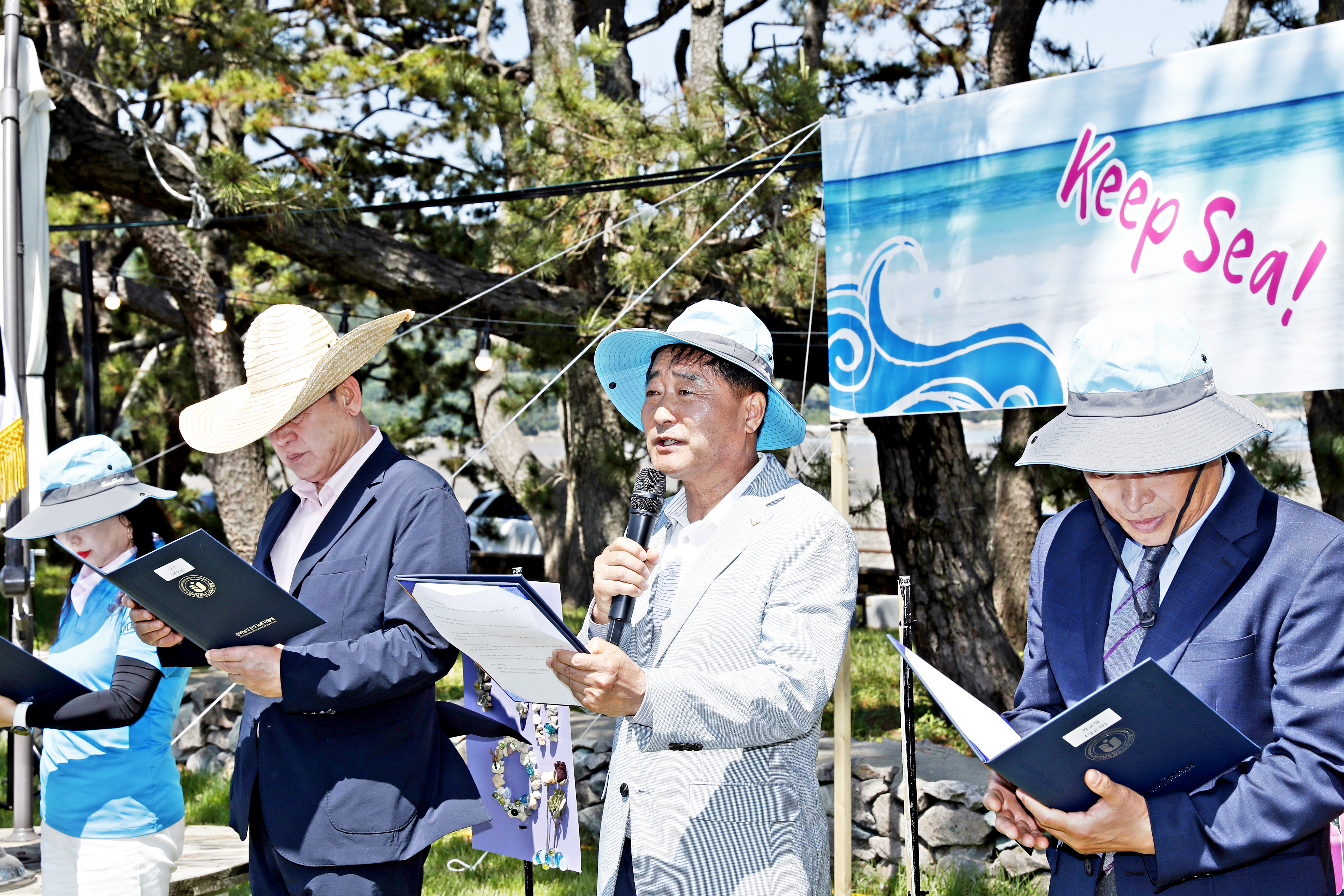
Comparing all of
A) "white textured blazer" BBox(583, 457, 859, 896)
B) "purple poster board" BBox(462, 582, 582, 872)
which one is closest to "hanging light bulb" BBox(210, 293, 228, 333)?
"purple poster board" BBox(462, 582, 582, 872)

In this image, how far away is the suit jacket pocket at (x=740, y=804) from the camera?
2.01 m

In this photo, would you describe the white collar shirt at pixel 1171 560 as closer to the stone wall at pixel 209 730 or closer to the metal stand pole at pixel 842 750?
the metal stand pole at pixel 842 750

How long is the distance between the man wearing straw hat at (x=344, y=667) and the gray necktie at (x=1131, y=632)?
4.26ft

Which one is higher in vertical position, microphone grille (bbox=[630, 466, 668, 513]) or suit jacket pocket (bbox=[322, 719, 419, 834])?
microphone grille (bbox=[630, 466, 668, 513])

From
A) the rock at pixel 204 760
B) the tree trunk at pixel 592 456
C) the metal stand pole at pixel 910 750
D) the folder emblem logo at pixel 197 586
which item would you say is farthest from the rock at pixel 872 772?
the tree trunk at pixel 592 456

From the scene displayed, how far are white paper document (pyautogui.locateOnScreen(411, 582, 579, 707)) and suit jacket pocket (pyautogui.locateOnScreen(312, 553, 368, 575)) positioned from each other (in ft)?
1.05

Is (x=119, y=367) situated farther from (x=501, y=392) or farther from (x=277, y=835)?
(x=277, y=835)

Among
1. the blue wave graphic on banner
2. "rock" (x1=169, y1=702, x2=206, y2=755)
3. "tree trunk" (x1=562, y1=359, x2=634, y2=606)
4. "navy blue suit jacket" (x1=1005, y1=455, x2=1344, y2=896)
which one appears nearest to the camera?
"navy blue suit jacket" (x1=1005, y1=455, x2=1344, y2=896)

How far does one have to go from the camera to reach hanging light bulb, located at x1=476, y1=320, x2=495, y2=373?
27.1 feet

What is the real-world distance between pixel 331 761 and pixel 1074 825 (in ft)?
4.89

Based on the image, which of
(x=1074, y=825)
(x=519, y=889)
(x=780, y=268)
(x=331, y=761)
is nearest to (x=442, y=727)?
(x=331, y=761)

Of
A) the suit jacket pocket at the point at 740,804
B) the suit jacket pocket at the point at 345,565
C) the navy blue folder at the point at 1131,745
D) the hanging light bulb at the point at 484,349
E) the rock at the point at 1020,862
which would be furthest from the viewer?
the hanging light bulb at the point at 484,349

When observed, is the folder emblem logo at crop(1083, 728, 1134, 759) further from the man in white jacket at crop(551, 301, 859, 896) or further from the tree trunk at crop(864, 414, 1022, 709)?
the tree trunk at crop(864, 414, 1022, 709)

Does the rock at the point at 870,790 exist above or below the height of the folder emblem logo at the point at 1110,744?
below
